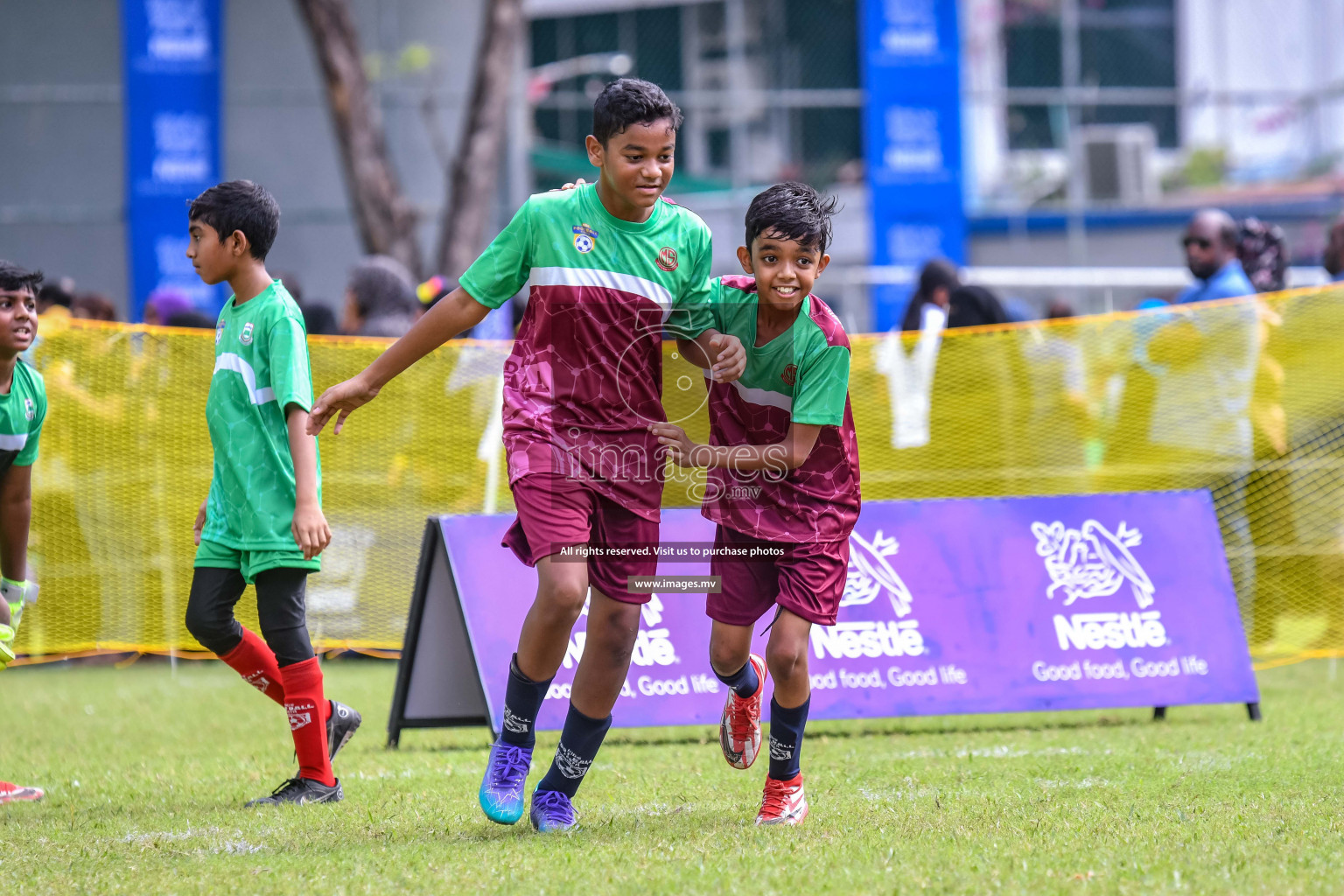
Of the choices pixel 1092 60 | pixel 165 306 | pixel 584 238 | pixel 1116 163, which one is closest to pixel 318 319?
pixel 165 306

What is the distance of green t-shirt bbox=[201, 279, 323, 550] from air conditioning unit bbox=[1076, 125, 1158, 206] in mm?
16558

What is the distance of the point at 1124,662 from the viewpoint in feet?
19.9

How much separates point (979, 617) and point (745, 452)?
2427mm

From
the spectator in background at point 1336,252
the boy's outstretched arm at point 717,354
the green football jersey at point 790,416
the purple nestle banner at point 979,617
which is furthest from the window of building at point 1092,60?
the boy's outstretched arm at point 717,354

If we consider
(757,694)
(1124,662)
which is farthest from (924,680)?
(757,694)

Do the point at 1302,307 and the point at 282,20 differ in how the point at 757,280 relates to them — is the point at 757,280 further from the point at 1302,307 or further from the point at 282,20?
the point at 282,20

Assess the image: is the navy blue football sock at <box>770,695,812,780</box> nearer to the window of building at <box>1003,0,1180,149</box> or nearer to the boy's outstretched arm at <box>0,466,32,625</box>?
the boy's outstretched arm at <box>0,466,32,625</box>

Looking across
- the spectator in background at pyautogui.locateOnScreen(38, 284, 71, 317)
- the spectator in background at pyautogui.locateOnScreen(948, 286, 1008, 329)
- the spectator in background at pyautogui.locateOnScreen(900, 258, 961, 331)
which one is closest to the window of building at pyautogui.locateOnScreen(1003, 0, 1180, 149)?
the spectator in background at pyautogui.locateOnScreen(900, 258, 961, 331)

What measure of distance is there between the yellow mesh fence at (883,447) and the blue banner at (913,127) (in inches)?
262

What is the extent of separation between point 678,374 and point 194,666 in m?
5.26

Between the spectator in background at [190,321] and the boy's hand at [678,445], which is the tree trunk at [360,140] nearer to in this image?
the spectator in background at [190,321]

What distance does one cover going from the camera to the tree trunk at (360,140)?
1363cm

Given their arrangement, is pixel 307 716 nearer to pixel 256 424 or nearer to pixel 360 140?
pixel 256 424

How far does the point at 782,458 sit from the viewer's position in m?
3.96
